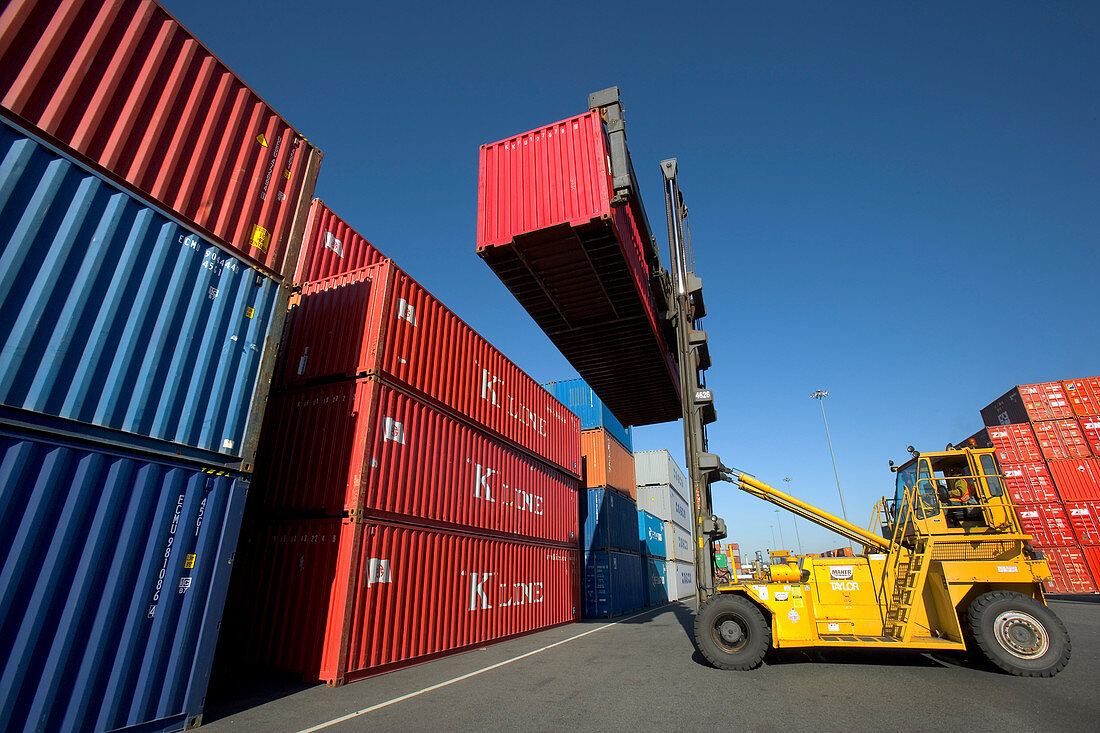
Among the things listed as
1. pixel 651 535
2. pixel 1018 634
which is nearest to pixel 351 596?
pixel 1018 634

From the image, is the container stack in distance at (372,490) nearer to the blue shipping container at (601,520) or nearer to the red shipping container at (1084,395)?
the blue shipping container at (601,520)

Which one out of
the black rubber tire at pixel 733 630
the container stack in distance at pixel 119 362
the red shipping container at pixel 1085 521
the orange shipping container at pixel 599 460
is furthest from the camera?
the red shipping container at pixel 1085 521

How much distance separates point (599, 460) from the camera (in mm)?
21031

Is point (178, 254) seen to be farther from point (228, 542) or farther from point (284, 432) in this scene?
point (284, 432)

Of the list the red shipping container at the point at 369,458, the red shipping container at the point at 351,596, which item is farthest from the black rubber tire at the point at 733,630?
the red shipping container at the point at 369,458

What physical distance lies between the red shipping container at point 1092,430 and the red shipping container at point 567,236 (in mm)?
28929

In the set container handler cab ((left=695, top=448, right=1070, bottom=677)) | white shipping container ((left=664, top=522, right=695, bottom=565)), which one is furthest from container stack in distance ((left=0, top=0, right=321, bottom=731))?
white shipping container ((left=664, top=522, right=695, bottom=565))

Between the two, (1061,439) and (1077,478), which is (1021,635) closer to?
(1077,478)

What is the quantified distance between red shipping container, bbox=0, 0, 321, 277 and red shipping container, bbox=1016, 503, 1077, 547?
34603 millimetres

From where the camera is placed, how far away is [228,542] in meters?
5.67

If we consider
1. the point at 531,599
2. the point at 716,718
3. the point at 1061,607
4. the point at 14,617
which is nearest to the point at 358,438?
the point at 14,617

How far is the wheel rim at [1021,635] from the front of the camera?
7168 millimetres

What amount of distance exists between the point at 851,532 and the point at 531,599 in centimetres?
817

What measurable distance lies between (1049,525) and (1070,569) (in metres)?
2.35
